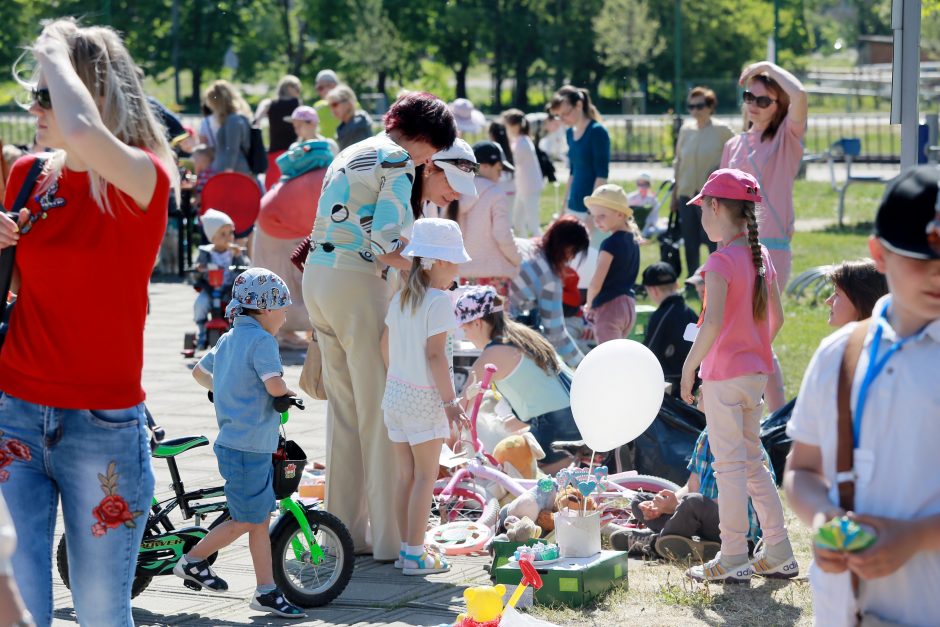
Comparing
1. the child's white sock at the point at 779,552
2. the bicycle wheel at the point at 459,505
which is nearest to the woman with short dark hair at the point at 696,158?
the bicycle wheel at the point at 459,505

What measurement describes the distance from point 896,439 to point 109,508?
1.93 metres

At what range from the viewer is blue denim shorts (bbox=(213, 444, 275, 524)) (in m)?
5.17

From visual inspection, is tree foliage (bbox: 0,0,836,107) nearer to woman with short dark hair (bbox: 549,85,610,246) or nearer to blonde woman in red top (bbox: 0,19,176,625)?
woman with short dark hair (bbox: 549,85,610,246)

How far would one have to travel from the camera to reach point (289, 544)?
5.38 meters

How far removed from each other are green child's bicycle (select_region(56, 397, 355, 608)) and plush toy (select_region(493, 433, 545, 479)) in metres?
1.55

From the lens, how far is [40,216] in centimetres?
339

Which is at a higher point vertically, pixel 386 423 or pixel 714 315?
pixel 714 315

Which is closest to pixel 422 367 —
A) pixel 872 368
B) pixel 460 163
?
pixel 460 163

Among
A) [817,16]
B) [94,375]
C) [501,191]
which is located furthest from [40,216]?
[817,16]

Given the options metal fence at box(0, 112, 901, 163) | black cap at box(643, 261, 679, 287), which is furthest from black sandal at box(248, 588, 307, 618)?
metal fence at box(0, 112, 901, 163)

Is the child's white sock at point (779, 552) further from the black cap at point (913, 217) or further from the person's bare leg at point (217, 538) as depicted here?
the black cap at point (913, 217)

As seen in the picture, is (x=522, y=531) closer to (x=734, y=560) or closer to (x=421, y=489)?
(x=421, y=489)

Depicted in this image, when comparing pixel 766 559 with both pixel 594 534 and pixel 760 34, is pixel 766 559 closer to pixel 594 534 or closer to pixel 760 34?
pixel 594 534

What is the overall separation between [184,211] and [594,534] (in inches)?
404
